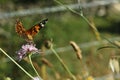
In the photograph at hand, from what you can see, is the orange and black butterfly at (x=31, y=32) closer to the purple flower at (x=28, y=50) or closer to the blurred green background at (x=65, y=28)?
the purple flower at (x=28, y=50)

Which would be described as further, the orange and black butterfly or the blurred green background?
the blurred green background

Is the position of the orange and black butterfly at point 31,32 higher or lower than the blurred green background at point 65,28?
higher

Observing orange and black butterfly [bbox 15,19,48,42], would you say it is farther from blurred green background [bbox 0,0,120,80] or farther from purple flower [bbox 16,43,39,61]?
blurred green background [bbox 0,0,120,80]

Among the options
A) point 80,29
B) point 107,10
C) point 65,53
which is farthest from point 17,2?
point 107,10

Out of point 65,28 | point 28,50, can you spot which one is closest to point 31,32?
point 28,50

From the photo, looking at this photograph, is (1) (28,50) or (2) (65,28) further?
(2) (65,28)

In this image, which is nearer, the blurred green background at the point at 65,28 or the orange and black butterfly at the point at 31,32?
the orange and black butterfly at the point at 31,32

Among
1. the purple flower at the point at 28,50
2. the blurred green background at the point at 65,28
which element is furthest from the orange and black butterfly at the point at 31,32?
the blurred green background at the point at 65,28

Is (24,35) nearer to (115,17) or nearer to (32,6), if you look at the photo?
(32,6)

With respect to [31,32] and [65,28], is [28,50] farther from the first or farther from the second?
[65,28]

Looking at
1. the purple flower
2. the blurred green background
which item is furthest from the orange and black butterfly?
the blurred green background

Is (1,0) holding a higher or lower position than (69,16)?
higher
